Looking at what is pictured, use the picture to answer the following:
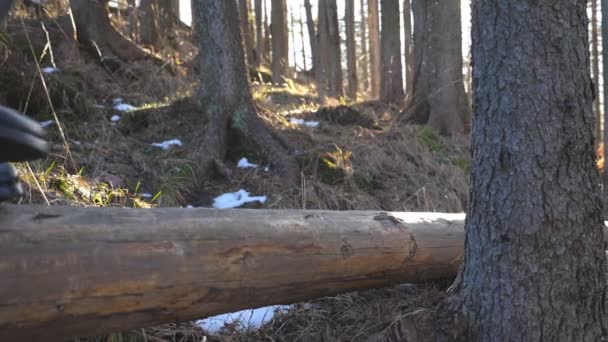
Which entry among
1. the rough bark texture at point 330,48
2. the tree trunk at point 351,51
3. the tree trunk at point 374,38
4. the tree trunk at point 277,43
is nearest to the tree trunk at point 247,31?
the tree trunk at point 277,43

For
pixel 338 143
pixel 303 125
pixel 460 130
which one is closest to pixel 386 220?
pixel 338 143

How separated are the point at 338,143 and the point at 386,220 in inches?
142

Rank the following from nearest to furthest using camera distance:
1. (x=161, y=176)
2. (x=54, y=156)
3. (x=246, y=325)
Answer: (x=246, y=325) < (x=54, y=156) < (x=161, y=176)

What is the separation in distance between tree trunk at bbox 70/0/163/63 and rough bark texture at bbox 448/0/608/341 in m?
6.66

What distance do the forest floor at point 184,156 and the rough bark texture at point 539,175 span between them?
2.42 ft

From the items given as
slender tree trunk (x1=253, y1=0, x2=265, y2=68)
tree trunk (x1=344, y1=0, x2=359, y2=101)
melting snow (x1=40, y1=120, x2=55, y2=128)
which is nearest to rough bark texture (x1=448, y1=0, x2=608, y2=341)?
melting snow (x1=40, y1=120, x2=55, y2=128)

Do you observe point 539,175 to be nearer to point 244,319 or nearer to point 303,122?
point 244,319

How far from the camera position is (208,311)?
2355 millimetres

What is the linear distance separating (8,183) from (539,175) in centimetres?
207

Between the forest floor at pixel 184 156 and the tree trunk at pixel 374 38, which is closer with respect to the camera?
the forest floor at pixel 184 156

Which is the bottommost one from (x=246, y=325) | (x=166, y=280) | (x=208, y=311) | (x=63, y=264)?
(x=246, y=325)

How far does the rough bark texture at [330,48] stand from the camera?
47.7ft

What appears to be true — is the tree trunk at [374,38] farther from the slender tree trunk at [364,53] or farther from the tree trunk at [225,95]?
the tree trunk at [225,95]

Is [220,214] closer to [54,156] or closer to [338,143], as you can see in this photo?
[54,156]
